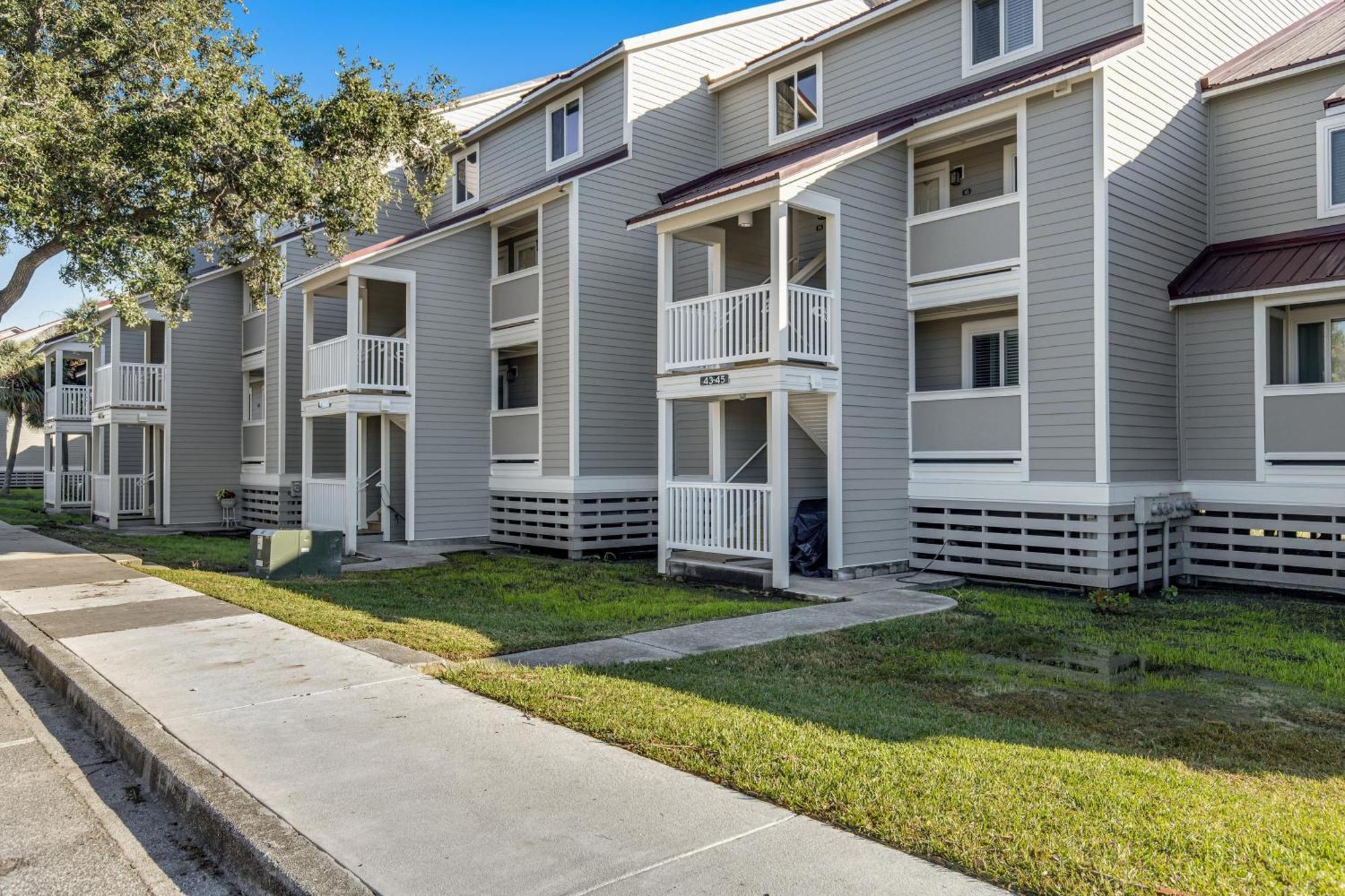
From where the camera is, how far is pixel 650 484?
672 inches

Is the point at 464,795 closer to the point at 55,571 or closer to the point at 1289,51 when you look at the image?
the point at 55,571

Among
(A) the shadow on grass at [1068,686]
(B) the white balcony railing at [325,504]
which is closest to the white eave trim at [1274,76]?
(A) the shadow on grass at [1068,686]

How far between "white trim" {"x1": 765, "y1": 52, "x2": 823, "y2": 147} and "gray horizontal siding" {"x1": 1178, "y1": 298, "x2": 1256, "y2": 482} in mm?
6932

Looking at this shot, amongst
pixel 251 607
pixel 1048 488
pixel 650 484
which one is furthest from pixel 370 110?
pixel 1048 488

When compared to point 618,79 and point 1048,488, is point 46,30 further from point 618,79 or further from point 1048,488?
point 1048,488

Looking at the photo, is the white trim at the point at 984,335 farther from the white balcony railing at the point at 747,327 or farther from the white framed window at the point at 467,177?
the white framed window at the point at 467,177

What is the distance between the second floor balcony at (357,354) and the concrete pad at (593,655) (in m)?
10.4

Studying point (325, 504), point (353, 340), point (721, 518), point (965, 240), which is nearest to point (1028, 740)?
point (721, 518)

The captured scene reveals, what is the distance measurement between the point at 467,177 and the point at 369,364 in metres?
6.69

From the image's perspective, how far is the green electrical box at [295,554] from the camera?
12.8 m

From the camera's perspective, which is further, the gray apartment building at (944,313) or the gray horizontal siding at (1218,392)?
the gray horizontal siding at (1218,392)

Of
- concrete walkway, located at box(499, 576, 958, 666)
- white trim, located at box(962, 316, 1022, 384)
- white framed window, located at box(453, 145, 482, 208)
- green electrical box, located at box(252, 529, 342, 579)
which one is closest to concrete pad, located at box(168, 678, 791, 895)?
concrete walkway, located at box(499, 576, 958, 666)

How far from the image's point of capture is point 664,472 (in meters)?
13.5

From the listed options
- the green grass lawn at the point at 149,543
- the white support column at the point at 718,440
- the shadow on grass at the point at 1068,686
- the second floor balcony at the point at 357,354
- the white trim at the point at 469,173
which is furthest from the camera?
the white trim at the point at 469,173
